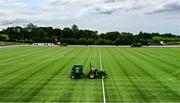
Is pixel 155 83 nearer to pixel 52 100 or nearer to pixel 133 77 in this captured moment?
pixel 133 77

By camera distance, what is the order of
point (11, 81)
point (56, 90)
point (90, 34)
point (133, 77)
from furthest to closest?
point (90, 34)
point (133, 77)
point (11, 81)
point (56, 90)

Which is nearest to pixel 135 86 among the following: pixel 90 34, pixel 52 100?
pixel 52 100

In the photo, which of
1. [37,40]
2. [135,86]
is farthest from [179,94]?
[37,40]

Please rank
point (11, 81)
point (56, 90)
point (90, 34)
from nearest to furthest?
1. point (56, 90)
2. point (11, 81)
3. point (90, 34)

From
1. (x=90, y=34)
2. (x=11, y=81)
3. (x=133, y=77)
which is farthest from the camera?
(x=90, y=34)

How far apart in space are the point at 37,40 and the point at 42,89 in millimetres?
128552

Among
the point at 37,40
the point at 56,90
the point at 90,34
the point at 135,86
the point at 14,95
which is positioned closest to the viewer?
the point at 14,95

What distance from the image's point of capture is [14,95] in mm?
22391

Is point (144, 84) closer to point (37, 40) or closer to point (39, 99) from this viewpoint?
point (39, 99)

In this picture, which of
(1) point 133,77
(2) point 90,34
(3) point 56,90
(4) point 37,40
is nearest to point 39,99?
(3) point 56,90

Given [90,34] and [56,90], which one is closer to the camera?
[56,90]

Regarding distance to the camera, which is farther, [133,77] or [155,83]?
[133,77]

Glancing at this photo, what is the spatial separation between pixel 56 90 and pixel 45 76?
727 centimetres

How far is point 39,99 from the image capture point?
21094mm
